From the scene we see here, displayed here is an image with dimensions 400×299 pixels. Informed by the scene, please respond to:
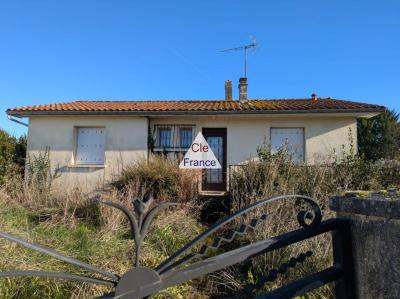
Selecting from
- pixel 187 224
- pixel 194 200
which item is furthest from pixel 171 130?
pixel 187 224

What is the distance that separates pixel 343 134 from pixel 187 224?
27.2 ft

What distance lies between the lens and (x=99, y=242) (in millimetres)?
5152

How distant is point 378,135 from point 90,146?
856 inches

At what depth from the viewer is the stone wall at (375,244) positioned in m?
1.15

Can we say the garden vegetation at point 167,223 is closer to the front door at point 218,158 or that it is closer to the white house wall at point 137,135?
the front door at point 218,158

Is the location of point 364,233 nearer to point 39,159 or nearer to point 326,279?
point 326,279

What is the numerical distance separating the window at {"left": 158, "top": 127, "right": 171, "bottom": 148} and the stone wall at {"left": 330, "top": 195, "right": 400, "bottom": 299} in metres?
12.6

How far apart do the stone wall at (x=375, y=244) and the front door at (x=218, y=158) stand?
1182 cm

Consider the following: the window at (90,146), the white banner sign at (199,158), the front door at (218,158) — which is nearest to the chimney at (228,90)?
the front door at (218,158)

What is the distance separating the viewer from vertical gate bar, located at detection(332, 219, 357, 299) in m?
1.31

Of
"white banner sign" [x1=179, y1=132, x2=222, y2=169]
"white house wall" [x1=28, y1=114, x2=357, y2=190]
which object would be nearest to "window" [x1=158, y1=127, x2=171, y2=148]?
"white house wall" [x1=28, y1=114, x2=357, y2=190]

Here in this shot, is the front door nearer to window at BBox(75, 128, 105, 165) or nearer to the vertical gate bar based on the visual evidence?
window at BBox(75, 128, 105, 165)

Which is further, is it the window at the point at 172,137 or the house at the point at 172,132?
the window at the point at 172,137

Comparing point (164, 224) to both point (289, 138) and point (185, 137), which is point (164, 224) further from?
point (289, 138)
